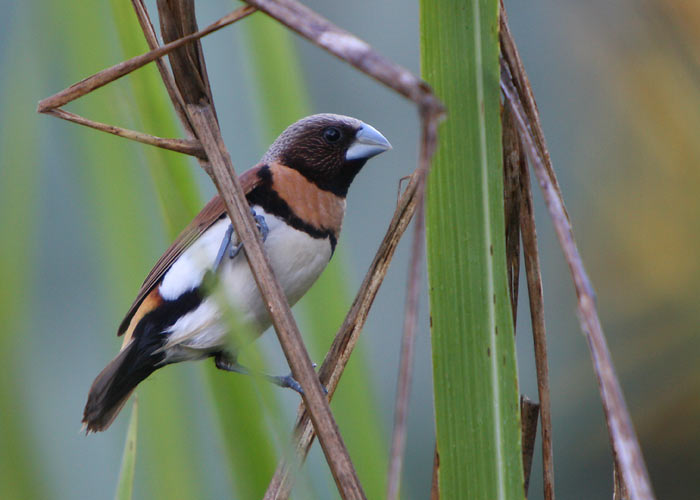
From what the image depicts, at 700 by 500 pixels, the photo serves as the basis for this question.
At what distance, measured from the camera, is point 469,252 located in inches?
31.1

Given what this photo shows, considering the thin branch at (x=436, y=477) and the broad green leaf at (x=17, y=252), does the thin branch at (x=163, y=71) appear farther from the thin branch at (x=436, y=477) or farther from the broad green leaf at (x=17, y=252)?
the thin branch at (x=436, y=477)

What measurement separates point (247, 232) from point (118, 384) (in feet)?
1.85

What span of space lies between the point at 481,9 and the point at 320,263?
0.63 m

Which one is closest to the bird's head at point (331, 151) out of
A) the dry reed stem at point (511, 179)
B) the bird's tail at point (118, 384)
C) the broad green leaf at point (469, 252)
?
the bird's tail at point (118, 384)

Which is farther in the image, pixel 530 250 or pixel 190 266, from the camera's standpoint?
pixel 190 266

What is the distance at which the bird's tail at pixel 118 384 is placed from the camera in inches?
49.1

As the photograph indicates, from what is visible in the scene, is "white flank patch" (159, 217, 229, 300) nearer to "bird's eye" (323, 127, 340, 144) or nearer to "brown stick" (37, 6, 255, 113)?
"bird's eye" (323, 127, 340, 144)

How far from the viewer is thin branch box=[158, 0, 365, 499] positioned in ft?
2.45

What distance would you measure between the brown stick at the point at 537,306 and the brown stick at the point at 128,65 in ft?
1.22

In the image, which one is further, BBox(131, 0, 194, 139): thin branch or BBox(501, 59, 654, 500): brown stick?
BBox(131, 0, 194, 139): thin branch

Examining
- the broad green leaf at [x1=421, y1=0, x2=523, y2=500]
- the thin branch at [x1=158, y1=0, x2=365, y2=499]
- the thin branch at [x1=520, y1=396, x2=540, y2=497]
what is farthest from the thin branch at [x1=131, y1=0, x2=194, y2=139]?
the thin branch at [x1=520, y1=396, x2=540, y2=497]

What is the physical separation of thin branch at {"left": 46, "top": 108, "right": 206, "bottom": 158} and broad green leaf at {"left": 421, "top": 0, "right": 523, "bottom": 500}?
251mm

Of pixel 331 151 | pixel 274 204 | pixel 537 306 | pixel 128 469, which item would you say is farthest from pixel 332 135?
pixel 128 469

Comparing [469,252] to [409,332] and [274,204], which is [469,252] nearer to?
[409,332]
